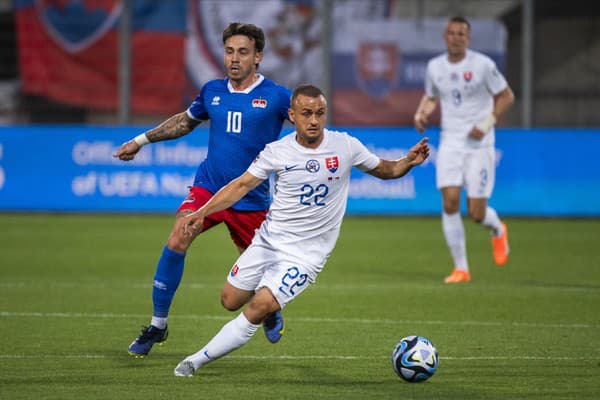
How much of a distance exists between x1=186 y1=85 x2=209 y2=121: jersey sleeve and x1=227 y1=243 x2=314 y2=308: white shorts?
60.8 inches

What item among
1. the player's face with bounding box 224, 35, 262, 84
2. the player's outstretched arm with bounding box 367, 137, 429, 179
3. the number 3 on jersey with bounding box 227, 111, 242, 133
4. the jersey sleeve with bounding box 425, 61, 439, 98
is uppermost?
the player's face with bounding box 224, 35, 262, 84

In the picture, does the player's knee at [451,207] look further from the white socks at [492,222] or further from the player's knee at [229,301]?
the player's knee at [229,301]

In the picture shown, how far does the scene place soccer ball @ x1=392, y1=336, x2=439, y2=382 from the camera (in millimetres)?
6719

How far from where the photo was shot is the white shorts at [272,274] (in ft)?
22.2

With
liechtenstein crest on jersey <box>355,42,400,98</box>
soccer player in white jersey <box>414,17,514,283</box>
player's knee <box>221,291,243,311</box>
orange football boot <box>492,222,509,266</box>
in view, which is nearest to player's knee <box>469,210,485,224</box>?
soccer player in white jersey <box>414,17,514,283</box>

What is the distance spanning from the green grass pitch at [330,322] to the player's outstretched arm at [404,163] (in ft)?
3.96

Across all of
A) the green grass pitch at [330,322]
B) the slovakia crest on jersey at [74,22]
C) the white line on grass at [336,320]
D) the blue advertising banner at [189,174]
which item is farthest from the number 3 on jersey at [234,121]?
the slovakia crest on jersey at [74,22]

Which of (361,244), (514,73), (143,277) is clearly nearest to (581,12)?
(514,73)

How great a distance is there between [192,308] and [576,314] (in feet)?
10.6

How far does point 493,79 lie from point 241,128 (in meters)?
4.60

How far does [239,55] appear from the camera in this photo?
7938 mm

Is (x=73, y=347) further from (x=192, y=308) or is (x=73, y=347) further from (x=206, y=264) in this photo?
(x=206, y=264)

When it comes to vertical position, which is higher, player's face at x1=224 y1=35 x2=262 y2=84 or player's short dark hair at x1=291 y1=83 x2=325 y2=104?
player's face at x1=224 y1=35 x2=262 y2=84

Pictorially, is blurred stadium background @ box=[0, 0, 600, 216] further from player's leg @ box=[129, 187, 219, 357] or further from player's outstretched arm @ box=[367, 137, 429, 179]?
player's outstretched arm @ box=[367, 137, 429, 179]
